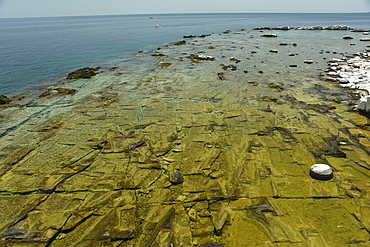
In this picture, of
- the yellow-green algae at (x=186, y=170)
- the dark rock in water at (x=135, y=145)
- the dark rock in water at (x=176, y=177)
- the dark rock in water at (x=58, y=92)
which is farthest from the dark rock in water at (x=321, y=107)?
the dark rock in water at (x=58, y=92)

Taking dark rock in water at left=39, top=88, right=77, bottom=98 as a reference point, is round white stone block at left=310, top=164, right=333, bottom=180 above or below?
below

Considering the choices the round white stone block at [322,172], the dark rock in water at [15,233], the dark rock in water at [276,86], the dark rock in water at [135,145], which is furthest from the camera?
the dark rock in water at [276,86]

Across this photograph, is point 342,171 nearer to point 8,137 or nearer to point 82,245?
point 82,245

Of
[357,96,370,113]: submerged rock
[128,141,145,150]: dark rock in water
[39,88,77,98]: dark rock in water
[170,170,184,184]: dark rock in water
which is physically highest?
[39,88,77,98]: dark rock in water

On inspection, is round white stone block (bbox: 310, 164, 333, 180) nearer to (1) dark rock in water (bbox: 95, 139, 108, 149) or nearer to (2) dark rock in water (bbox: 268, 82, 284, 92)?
(1) dark rock in water (bbox: 95, 139, 108, 149)

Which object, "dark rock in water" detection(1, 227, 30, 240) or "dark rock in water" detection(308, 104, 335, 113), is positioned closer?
"dark rock in water" detection(1, 227, 30, 240)

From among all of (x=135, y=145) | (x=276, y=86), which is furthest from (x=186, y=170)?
(x=276, y=86)

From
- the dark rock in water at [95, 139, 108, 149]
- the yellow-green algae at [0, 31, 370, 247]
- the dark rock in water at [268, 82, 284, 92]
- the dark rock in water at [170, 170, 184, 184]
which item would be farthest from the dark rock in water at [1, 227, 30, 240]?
the dark rock in water at [268, 82, 284, 92]

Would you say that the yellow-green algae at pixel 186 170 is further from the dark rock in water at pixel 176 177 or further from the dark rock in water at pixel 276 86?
the dark rock in water at pixel 276 86
